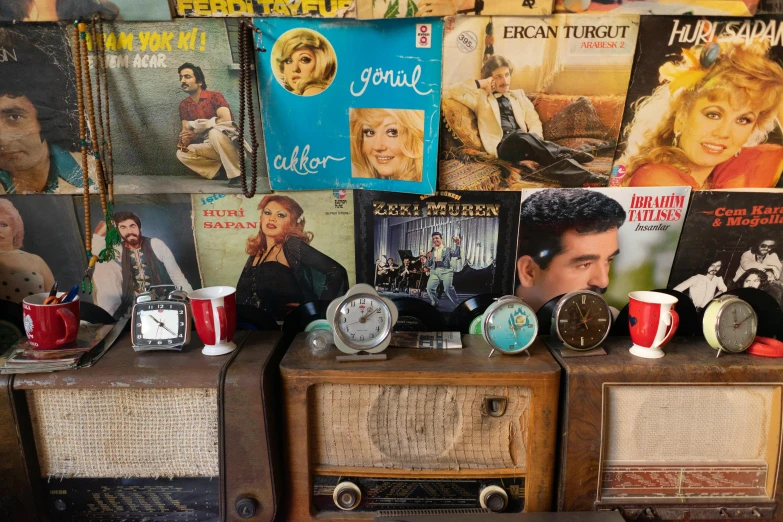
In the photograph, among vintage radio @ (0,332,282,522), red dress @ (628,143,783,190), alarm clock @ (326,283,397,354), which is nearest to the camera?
vintage radio @ (0,332,282,522)

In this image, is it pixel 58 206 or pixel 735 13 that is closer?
pixel 735 13

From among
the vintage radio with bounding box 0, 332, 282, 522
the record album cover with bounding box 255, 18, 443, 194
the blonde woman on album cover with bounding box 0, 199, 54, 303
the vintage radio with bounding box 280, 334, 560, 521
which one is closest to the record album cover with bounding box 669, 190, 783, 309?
the vintage radio with bounding box 280, 334, 560, 521

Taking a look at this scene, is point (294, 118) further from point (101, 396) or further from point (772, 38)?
point (772, 38)

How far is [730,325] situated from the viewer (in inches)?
58.5

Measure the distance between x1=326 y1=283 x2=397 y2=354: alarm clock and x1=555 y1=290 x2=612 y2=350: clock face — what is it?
19.1 inches

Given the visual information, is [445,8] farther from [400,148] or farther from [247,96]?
[247,96]

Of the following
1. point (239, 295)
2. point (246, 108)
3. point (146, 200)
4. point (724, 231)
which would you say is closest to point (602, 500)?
→ point (724, 231)

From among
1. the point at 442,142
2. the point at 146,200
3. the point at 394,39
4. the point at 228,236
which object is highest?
the point at 394,39

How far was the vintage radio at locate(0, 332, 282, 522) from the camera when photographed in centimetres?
137

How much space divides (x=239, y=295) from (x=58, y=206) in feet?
2.07

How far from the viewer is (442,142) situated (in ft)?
5.18

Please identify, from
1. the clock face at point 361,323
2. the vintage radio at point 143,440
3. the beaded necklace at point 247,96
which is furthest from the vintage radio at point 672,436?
the beaded necklace at point 247,96

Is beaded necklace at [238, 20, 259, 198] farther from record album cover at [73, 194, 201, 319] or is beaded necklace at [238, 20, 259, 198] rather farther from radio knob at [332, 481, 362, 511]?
radio knob at [332, 481, 362, 511]

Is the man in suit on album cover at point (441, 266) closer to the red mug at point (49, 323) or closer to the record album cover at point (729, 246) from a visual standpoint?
the record album cover at point (729, 246)
